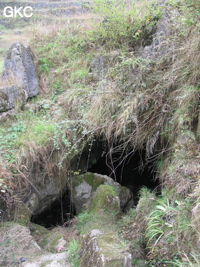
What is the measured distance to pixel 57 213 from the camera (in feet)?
18.3

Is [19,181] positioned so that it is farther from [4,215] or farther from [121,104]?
[121,104]

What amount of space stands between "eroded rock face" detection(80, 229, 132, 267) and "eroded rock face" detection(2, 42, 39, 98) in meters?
3.92

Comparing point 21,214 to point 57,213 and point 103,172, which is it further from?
point 103,172

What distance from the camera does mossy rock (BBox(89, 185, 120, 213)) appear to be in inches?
172

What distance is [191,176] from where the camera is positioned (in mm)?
2875

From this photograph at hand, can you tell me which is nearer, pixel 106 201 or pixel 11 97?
pixel 106 201

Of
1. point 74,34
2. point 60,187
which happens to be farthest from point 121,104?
point 74,34

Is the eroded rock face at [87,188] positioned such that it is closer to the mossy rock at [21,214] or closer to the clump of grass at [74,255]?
the mossy rock at [21,214]

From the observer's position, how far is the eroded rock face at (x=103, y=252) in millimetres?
2721

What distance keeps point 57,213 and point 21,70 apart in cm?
343

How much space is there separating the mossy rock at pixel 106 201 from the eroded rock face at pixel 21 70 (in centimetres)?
300

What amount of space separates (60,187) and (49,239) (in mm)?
1049

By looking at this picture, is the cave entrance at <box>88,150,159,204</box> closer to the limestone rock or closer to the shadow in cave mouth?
the shadow in cave mouth

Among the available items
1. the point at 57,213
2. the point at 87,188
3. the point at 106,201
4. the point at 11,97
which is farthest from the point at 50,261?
the point at 11,97
